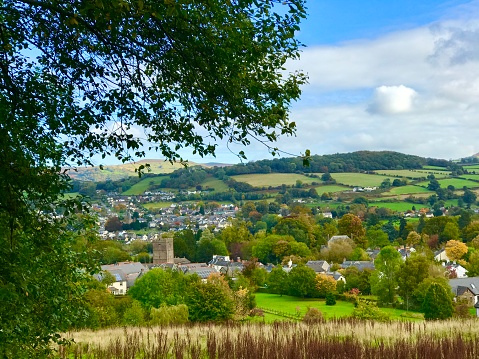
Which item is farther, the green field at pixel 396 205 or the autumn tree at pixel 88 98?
the green field at pixel 396 205

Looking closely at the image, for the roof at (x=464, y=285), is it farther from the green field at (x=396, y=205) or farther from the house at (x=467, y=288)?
the green field at (x=396, y=205)

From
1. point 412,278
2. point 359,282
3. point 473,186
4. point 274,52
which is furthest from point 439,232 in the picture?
point 274,52

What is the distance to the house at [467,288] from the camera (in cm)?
5991

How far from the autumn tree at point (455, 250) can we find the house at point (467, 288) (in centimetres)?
2527

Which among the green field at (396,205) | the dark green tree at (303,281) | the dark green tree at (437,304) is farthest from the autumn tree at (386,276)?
the green field at (396,205)

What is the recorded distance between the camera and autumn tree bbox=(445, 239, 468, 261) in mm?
90500

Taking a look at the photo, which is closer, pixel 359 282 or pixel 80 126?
pixel 80 126

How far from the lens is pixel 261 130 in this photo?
8039 mm

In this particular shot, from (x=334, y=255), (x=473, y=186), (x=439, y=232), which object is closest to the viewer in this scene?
(x=334, y=255)

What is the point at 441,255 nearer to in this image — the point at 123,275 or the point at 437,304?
the point at 123,275

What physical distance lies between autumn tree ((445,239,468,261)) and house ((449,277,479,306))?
82.9 feet

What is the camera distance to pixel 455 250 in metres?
90.4

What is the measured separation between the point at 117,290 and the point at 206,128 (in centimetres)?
7501

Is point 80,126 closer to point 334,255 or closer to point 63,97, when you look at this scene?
point 63,97
